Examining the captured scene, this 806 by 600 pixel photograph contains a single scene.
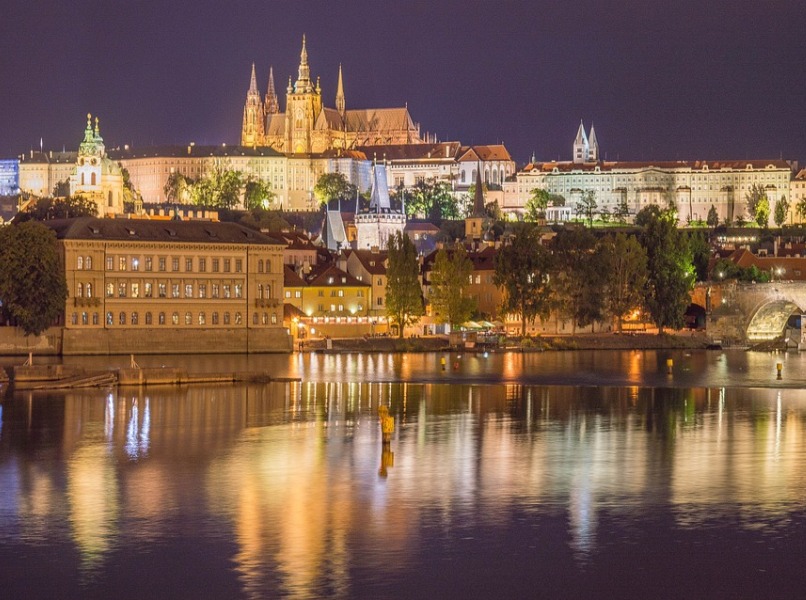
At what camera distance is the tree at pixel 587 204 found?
594 ft

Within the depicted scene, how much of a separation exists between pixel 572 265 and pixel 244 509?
Result: 53.2 metres

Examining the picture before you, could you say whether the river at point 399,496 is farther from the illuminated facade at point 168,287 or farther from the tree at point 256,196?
the tree at point 256,196

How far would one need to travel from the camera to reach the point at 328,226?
11712cm

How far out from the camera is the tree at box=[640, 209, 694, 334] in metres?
76.1

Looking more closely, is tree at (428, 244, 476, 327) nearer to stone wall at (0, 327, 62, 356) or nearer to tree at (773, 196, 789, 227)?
stone wall at (0, 327, 62, 356)

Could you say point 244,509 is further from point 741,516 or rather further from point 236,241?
point 236,241

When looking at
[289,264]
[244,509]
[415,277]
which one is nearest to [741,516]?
[244,509]

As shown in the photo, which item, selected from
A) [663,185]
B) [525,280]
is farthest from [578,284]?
[663,185]

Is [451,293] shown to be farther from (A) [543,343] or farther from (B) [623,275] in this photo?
(B) [623,275]

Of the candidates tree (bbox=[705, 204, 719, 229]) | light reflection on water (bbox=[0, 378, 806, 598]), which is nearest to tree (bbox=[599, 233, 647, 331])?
light reflection on water (bbox=[0, 378, 806, 598])

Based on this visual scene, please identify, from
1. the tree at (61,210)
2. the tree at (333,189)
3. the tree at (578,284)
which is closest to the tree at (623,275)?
the tree at (578,284)

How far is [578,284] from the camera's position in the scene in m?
75.5

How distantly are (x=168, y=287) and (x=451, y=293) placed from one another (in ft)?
49.6

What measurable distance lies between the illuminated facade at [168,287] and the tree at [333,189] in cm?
10274
